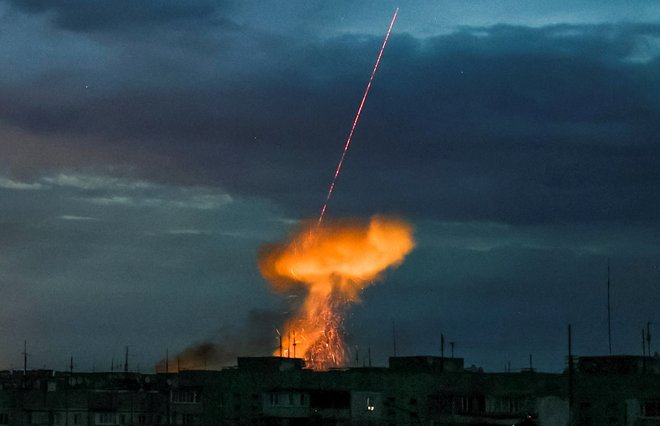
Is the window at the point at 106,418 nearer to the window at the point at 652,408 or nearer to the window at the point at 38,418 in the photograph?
the window at the point at 38,418

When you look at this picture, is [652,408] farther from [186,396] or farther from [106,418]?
[106,418]

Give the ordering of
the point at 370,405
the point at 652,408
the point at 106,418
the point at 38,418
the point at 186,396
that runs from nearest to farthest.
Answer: the point at 652,408 → the point at 370,405 → the point at 38,418 → the point at 106,418 → the point at 186,396

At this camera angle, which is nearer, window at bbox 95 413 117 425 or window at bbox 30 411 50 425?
window at bbox 30 411 50 425

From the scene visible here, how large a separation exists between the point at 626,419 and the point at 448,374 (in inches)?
708

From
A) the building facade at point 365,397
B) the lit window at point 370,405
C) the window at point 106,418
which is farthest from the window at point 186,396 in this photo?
the lit window at point 370,405

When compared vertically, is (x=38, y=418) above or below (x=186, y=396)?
below

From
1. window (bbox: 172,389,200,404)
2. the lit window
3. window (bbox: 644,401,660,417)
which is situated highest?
window (bbox: 172,389,200,404)

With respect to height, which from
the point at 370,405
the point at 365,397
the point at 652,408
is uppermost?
the point at 365,397

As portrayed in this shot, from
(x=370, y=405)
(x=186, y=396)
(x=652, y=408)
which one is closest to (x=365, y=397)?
(x=370, y=405)

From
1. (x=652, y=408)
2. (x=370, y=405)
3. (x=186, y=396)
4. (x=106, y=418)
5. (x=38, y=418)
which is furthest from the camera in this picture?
(x=186, y=396)

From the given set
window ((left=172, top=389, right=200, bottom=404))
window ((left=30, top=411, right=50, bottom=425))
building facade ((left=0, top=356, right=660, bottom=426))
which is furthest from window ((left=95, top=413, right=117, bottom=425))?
window ((left=172, top=389, right=200, bottom=404))

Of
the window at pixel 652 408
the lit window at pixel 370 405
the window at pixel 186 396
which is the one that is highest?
the window at pixel 186 396

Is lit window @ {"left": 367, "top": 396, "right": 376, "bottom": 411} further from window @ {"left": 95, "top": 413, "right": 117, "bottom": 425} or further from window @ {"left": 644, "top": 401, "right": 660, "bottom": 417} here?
window @ {"left": 95, "top": 413, "right": 117, "bottom": 425}

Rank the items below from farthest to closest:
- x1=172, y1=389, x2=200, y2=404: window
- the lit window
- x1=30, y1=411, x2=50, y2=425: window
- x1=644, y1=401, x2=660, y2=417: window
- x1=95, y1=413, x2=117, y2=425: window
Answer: x1=172, y1=389, x2=200, y2=404: window
x1=95, y1=413, x2=117, y2=425: window
x1=30, y1=411, x2=50, y2=425: window
the lit window
x1=644, y1=401, x2=660, y2=417: window
